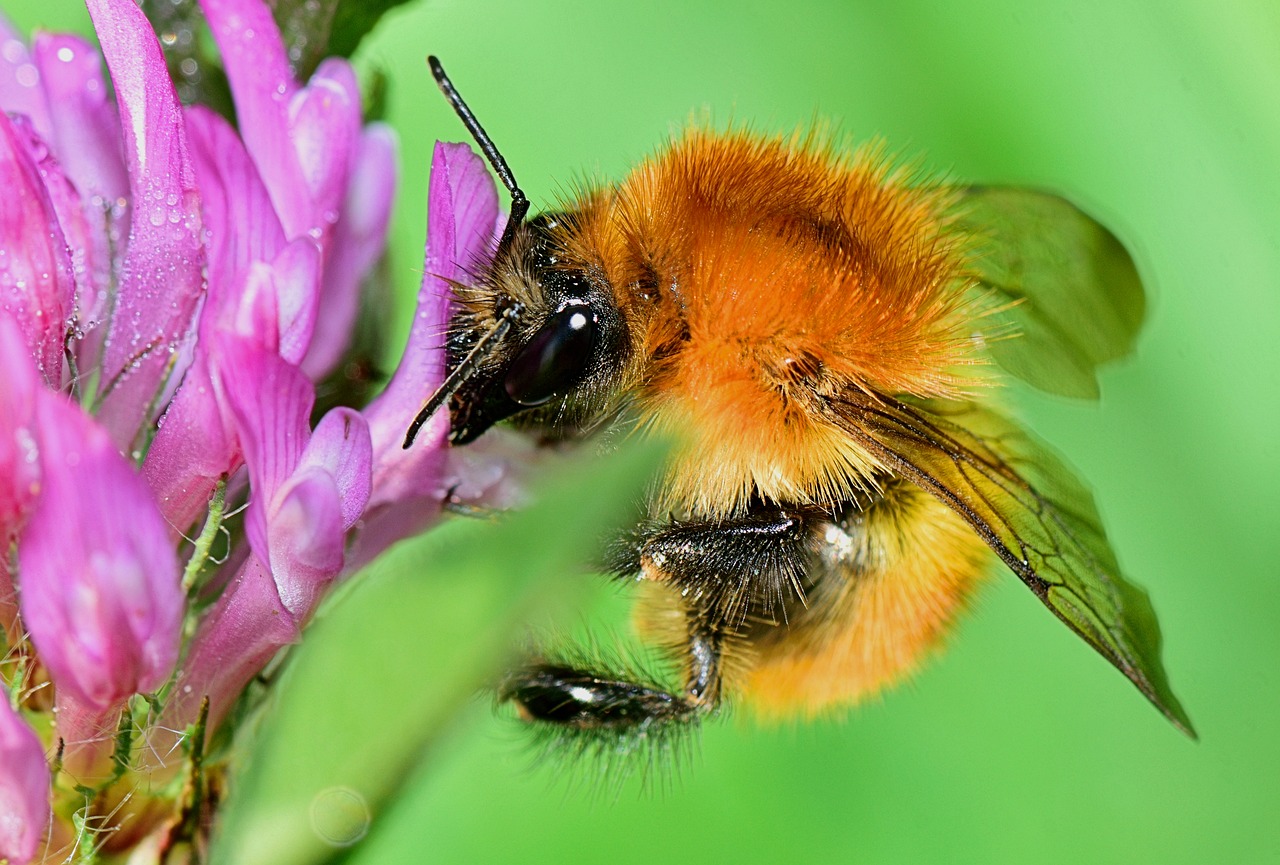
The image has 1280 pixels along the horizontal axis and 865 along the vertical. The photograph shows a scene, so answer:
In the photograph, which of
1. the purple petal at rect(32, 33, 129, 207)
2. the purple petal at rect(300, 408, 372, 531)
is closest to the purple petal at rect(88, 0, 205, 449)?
the purple petal at rect(32, 33, 129, 207)

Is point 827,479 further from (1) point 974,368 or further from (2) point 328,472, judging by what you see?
(2) point 328,472

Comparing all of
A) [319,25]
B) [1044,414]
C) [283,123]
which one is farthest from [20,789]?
[1044,414]

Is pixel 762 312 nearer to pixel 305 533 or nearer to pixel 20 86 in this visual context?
pixel 305 533

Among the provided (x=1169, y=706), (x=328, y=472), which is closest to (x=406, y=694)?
(x=328, y=472)

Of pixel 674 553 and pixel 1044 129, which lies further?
pixel 1044 129

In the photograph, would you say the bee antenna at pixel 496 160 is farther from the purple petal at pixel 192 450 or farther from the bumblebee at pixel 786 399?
the purple petal at pixel 192 450
